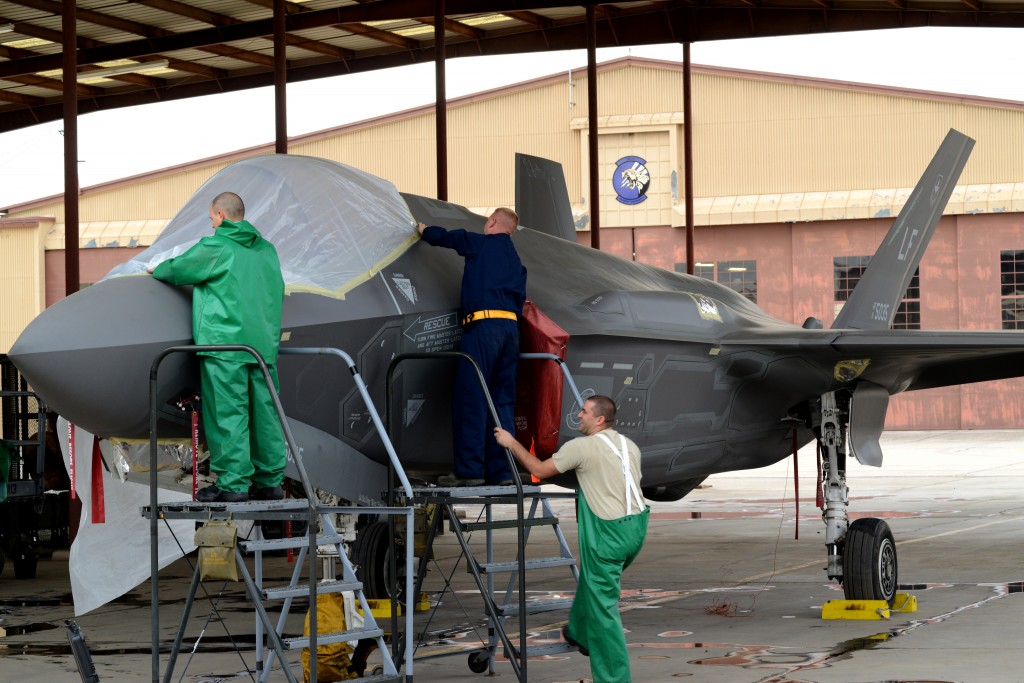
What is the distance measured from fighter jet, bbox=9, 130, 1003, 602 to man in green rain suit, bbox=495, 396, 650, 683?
101cm

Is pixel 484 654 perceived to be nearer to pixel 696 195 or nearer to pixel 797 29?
pixel 797 29

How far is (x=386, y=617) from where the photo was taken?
34.7ft

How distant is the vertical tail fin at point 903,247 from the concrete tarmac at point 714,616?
110 inches

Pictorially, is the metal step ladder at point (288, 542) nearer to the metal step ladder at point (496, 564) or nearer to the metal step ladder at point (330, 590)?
the metal step ladder at point (330, 590)

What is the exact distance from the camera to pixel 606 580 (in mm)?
7234

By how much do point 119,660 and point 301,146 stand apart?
37234 mm

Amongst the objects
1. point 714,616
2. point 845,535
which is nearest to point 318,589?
point 714,616

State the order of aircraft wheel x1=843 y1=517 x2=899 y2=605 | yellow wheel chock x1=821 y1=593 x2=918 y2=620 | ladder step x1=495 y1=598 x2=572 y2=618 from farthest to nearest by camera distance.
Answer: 1. aircraft wheel x1=843 y1=517 x2=899 y2=605
2. yellow wheel chock x1=821 y1=593 x2=918 y2=620
3. ladder step x1=495 y1=598 x2=572 y2=618

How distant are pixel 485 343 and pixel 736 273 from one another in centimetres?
3560

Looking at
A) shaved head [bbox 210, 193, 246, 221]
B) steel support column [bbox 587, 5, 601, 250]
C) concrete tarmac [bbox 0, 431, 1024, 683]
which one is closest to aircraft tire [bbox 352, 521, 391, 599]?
concrete tarmac [bbox 0, 431, 1024, 683]

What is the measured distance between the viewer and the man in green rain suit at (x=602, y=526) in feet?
23.6

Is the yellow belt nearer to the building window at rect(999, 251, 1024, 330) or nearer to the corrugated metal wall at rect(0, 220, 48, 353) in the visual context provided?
the building window at rect(999, 251, 1024, 330)

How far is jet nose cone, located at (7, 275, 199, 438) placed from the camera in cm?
622

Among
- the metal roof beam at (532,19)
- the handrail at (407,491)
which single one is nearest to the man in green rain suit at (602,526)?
the handrail at (407,491)
